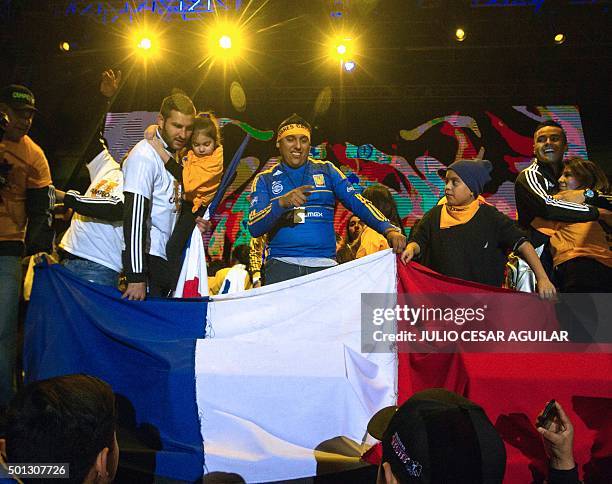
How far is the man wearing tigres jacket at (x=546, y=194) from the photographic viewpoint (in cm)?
378

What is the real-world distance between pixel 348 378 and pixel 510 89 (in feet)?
23.8

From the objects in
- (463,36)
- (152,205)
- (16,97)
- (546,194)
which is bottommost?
(152,205)

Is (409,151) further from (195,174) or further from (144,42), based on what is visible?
(195,174)

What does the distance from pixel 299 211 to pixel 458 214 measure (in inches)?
38.3

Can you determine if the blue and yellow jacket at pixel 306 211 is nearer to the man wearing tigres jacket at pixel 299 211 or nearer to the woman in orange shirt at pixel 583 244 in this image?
the man wearing tigres jacket at pixel 299 211

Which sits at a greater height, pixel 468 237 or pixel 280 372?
pixel 468 237

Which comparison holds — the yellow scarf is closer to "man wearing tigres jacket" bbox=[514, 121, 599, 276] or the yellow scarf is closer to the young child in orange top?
"man wearing tigres jacket" bbox=[514, 121, 599, 276]

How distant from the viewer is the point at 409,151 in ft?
30.1

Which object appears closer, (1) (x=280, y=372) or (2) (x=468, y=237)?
(1) (x=280, y=372)

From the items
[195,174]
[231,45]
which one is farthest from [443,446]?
[231,45]

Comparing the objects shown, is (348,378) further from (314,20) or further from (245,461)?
(314,20)

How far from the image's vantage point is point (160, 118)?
3.53 m

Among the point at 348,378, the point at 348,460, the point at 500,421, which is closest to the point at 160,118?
the point at 348,378

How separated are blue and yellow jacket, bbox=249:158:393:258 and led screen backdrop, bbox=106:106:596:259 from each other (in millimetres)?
4817
